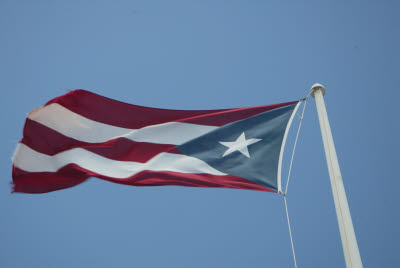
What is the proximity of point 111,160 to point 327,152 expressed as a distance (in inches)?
157

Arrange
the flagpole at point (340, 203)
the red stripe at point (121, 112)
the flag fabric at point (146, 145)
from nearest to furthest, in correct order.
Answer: the flagpole at point (340, 203), the flag fabric at point (146, 145), the red stripe at point (121, 112)

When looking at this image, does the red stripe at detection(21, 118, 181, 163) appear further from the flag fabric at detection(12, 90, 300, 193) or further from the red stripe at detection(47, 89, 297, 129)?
the red stripe at detection(47, 89, 297, 129)

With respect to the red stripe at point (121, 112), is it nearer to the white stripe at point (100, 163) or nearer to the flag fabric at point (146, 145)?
the flag fabric at point (146, 145)

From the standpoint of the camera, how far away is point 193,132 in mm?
8102

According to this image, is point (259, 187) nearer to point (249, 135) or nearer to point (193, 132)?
point (249, 135)

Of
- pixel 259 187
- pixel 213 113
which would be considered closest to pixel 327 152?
pixel 259 187

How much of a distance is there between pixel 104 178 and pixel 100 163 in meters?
0.51

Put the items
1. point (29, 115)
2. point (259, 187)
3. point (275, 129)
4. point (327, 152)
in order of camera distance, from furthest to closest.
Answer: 1. point (29, 115)
2. point (275, 129)
3. point (259, 187)
4. point (327, 152)

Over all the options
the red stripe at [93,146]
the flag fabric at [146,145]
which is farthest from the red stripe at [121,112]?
the red stripe at [93,146]

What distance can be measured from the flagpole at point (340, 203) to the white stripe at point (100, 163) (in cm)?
222

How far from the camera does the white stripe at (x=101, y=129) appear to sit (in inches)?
318

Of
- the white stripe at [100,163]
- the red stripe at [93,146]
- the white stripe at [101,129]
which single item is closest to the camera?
the white stripe at [100,163]

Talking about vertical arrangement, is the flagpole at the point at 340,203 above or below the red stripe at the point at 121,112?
below

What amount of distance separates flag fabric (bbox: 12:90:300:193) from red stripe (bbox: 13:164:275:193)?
2 centimetres
